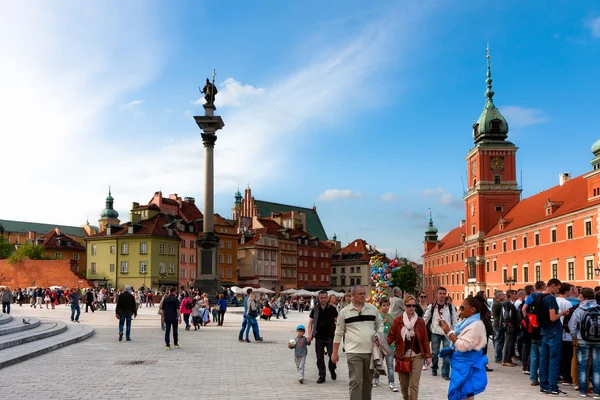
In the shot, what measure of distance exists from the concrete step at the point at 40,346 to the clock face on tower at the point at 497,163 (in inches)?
2745

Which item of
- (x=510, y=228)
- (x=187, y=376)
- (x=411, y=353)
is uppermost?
(x=510, y=228)

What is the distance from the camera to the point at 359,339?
8.48m

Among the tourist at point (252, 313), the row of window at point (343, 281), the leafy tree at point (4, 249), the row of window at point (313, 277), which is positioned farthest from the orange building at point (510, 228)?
the leafy tree at point (4, 249)

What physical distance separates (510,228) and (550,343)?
64.0 meters

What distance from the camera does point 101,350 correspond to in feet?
56.7

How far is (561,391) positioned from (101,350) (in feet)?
39.0

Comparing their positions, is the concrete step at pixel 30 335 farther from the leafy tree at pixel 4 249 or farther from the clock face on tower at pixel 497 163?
the leafy tree at pixel 4 249

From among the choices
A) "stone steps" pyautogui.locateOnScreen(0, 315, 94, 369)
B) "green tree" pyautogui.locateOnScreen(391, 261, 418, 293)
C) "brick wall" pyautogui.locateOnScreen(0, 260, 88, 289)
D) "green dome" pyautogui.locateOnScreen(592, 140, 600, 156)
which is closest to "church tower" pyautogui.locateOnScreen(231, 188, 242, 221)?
"green tree" pyautogui.locateOnScreen(391, 261, 418, 293)

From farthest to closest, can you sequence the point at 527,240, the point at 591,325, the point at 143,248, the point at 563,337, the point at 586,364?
the point at 143,248 → the point at 527,240 → the point at 563,337 → the point at 586,364 → the point at 591,325

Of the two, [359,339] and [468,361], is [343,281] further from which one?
[468,361]

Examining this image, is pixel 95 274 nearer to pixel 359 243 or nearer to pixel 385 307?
pixel 359 243

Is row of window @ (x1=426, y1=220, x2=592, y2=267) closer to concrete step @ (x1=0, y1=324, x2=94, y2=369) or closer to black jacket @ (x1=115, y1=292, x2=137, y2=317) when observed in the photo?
concrete step @ (x1=0, y1=324, x2=94, y2=369)

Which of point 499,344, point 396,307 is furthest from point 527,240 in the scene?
point 396,307

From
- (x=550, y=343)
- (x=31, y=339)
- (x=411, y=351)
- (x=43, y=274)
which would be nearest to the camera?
(x=411, y=351)
